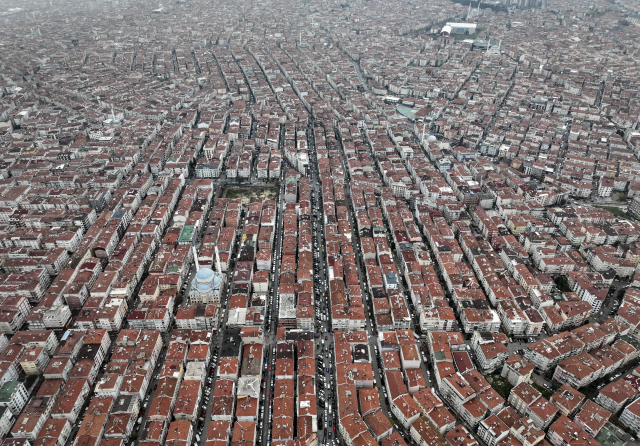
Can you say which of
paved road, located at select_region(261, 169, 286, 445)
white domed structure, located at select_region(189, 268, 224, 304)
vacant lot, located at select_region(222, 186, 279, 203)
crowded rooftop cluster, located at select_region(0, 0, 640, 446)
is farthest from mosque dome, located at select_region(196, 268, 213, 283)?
vacant lot, located at select_region(222, 186, 279, 203)

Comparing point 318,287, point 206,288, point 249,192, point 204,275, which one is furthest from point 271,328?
point 249,192

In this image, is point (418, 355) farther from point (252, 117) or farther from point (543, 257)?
point (252, 117)

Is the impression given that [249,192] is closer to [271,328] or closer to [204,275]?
[204,275]

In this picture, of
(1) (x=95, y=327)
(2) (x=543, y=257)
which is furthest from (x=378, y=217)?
(1) (x=95, y=327)

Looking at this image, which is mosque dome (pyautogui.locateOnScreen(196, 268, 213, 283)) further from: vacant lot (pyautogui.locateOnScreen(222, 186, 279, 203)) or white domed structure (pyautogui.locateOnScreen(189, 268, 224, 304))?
vacant lot (pyautogui.locateOnScreen(222, 186, 279, 203))

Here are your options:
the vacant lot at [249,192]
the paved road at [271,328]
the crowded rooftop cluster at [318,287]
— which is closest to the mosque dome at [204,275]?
the crowded rooftop cluster at [318,287]

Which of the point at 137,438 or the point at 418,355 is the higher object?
the point at 418,355

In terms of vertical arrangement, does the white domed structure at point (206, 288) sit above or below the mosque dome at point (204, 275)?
below

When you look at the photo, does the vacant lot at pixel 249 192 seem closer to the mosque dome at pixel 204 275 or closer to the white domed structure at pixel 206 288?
the mosque dome at pixel 204 275
